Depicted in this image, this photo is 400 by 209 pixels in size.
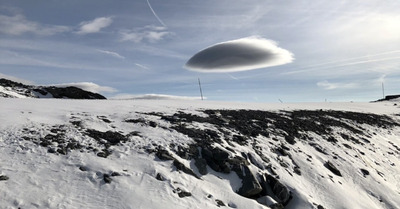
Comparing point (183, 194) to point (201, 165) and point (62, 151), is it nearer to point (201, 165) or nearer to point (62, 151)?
point (201, 165)

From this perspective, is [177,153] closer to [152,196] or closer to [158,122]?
[152,196]

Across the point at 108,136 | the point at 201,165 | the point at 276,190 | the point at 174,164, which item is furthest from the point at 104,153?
the point at 276,190

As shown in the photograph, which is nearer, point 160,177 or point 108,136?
point 160,177

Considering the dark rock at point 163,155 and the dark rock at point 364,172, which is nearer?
the dark rock at point 163,155

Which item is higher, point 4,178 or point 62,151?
point 62,151

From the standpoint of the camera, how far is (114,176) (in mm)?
9359

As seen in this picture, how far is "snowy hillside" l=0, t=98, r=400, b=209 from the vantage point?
8641 mm

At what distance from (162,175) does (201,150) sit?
2745 millimetres

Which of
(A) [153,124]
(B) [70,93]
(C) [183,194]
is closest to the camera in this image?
(C) [183,194]

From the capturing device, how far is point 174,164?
10.8 metres

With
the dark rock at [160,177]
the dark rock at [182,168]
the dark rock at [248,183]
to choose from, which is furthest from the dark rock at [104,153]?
the dark rock at [248,183]

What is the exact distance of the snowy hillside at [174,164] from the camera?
864 centimetres

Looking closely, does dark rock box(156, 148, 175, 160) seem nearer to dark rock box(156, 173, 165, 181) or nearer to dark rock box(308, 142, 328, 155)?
dark rock box(156, 173, 165, 181)

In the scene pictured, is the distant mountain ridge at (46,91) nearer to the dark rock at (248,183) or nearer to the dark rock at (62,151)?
the dark rock at (62,151)
